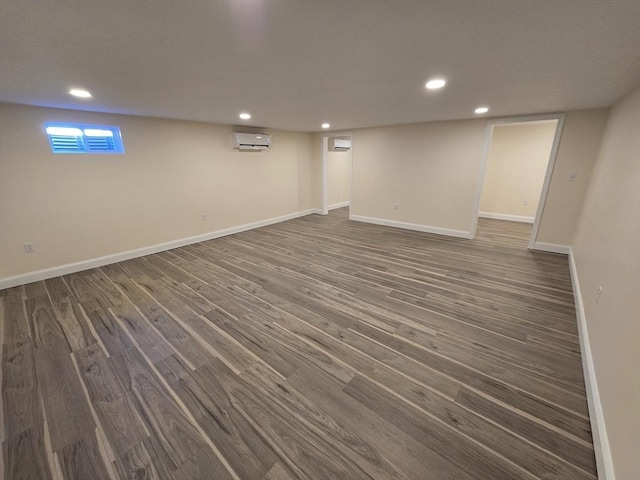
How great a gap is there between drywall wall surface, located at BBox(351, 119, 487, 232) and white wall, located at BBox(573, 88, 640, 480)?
2023 mm

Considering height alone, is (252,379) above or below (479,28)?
below

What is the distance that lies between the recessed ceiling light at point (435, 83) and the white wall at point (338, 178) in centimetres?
528

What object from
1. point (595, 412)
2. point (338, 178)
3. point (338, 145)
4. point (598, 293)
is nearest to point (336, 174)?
point (338, 178)

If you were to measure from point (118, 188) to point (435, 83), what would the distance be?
180 inches

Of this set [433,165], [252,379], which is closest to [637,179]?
[252,379]

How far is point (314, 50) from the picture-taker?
5.53 ft

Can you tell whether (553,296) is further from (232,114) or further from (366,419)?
(232,114)

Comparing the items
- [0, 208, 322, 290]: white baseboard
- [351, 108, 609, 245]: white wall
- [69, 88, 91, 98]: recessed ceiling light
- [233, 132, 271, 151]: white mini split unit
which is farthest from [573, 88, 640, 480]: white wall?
[0, 208, 322, 290]: white baseboard

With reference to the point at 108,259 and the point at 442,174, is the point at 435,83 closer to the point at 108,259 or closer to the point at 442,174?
the point at 442,174

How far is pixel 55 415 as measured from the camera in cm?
159

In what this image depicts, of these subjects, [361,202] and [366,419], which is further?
[361,202]

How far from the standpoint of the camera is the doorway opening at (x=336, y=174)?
7141 mm

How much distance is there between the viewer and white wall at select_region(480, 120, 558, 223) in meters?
5.57

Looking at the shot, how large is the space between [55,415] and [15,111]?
3594 mm
